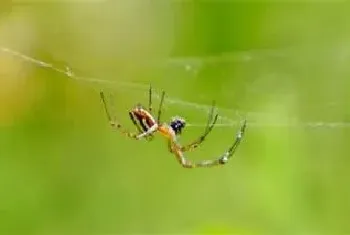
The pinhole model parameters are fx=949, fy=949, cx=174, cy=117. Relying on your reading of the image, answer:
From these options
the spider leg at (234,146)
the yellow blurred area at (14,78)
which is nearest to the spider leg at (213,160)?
the spider leg at (234,146)

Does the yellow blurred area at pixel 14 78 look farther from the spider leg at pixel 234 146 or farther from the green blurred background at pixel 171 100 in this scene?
the spider leg at pixel 234 146

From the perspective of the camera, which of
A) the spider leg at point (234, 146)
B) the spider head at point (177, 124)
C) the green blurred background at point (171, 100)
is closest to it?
the spider head at point (177, 124)

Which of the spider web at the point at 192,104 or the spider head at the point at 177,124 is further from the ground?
the spider web at the point at 192,104

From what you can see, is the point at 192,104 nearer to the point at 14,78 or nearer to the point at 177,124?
the point at 177,124

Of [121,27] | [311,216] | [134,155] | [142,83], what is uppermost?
[121,27]

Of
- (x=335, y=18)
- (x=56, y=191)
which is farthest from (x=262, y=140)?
(x=56, y=191)

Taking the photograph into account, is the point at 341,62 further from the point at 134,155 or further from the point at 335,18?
the point at 134,155
